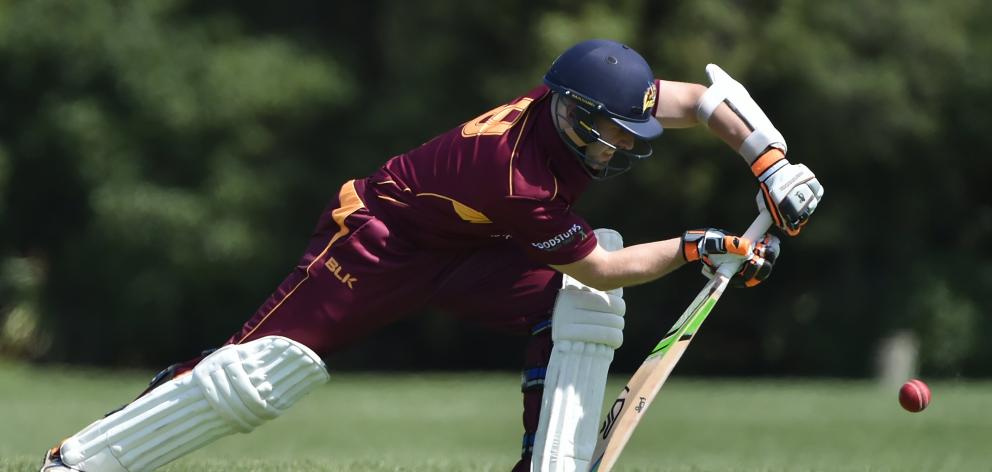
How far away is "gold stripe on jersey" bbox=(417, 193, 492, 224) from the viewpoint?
14.7 ft

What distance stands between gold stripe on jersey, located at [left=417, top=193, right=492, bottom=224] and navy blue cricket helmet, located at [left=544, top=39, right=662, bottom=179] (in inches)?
14.6

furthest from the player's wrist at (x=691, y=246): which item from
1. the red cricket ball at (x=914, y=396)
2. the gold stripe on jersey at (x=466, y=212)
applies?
the red cricket ball at (x=914, y=396)

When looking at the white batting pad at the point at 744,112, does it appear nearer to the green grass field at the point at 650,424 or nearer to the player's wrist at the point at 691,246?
the player's wrist at the point at 691,246

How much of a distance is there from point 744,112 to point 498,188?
3.26 feet

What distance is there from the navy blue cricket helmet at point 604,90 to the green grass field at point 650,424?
2185 mm

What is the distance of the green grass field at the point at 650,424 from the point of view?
29.8 ft

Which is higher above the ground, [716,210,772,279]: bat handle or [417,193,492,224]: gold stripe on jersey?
[417,193,492,224]: gold stripe on jersey

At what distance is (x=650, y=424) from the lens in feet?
39.4

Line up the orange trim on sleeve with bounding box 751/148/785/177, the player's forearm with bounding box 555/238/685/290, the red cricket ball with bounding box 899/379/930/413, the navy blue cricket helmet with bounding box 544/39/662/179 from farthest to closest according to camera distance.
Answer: the red cricket ball with bounding box 899/379/930/413, the orange trim on sleeve with bounding box 751/148/785/177, the player's forearm with bounding box 555/238/685/290, the navy blue cricket helmet with bounding box 544/39/662/179

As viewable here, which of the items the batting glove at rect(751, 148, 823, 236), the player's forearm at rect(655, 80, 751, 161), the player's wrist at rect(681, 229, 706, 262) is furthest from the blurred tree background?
the player's wrist at rect(681, 229, 706, 262)

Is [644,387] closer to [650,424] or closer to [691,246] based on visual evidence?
[691,246]

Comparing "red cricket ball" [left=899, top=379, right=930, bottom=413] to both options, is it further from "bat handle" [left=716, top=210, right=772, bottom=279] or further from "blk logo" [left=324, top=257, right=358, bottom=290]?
"blk logo" [left=324, top=257, right=358, bottom=290]

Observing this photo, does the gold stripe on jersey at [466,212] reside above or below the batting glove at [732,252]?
above

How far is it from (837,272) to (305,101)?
7.62 m
